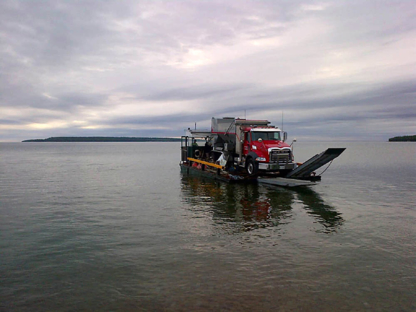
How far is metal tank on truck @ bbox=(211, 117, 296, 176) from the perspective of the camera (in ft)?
69.0

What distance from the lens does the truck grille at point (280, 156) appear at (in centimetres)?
2092

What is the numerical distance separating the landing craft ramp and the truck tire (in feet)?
7.17

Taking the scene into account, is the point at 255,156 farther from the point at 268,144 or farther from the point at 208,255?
the point at 208,255

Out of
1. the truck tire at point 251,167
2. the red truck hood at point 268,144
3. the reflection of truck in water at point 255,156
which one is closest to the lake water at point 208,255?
the reflection of truck in water at point 255,156

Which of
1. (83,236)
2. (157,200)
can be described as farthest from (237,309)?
(157,200)

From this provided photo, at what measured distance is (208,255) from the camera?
28.1ft

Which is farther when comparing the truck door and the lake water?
the truck door

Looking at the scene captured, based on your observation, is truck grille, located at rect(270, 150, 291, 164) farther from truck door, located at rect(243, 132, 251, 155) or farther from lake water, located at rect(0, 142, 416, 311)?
lake water, located at rect(0, 142, 416, 311)

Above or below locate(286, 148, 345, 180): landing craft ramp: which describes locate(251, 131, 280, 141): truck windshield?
above

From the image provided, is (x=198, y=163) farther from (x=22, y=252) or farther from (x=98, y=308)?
(x=98, y=308)

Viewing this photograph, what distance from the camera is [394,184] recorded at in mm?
23500

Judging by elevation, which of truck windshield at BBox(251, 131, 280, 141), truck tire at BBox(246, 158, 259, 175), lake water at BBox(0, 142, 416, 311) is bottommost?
lake water at BBox(0, 142, 416, 311)

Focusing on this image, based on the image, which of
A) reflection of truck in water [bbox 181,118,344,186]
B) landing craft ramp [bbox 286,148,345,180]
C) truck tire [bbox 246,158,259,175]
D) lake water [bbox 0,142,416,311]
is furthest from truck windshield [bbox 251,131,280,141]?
lake water [bbox 0,142,416,311]

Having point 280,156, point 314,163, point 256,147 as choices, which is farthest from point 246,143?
point 314,163
